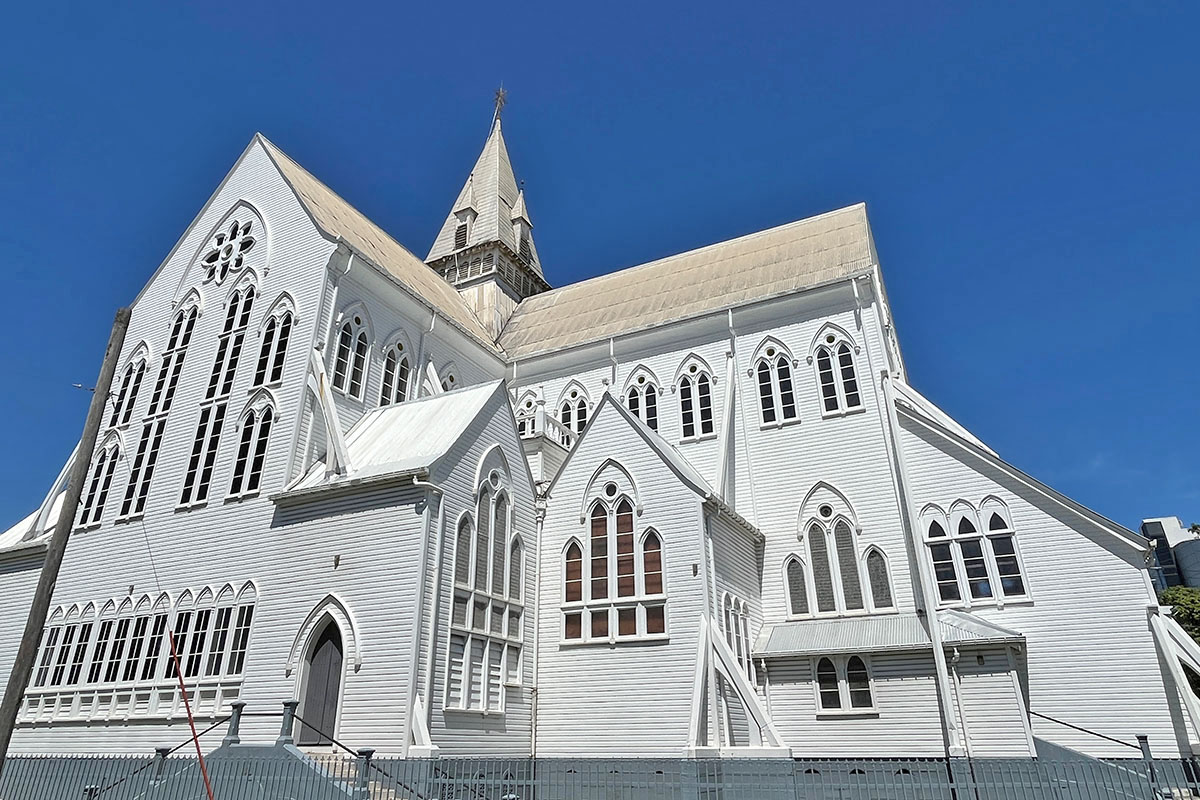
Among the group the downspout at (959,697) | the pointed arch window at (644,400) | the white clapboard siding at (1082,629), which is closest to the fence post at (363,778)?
the downspout at (959,697)

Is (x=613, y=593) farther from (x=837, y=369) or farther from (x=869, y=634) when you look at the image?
(x=837, y=369)

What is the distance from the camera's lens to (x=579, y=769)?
14242mm

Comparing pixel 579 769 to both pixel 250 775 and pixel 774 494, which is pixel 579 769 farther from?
pixel 774 494

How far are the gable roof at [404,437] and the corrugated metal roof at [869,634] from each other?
36.2ft

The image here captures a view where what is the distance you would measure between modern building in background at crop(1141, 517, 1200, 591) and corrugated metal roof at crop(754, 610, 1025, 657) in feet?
273

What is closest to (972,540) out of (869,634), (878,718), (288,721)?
(869,634)

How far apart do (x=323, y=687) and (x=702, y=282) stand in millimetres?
21439

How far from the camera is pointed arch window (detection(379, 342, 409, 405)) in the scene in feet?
85.8

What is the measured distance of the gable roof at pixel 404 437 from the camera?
19469mm

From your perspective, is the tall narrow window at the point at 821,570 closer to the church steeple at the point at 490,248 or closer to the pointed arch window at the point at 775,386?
the pointed arch window at the point at 775,386

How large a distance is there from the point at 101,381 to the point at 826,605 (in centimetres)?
2000

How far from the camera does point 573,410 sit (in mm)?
31125

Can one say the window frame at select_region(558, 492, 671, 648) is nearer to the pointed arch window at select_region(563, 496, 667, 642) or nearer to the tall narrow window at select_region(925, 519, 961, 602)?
the pointed arch window at select_region(563, 496, 667, 642)

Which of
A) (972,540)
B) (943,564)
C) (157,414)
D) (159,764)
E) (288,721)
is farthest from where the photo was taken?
(157,414)
